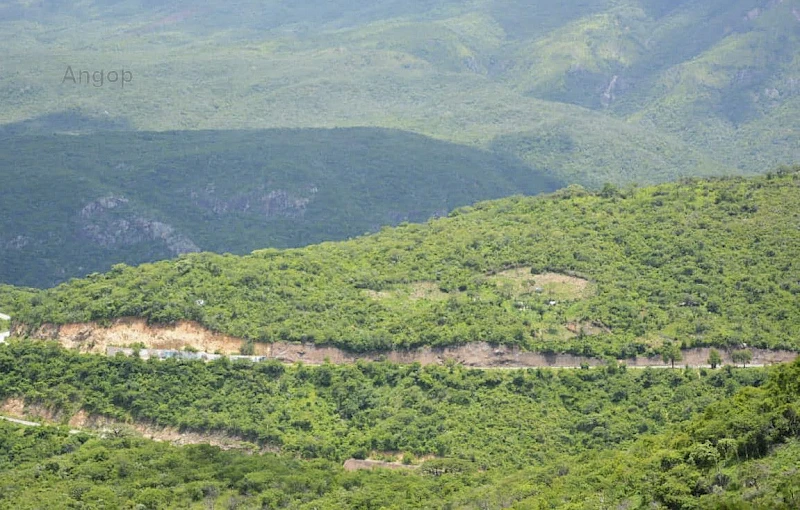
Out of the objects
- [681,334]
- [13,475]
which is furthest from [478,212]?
[13,475]

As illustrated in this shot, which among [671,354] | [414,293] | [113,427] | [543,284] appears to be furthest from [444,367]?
[113,427]

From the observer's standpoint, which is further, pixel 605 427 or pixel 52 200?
pixel 52 200

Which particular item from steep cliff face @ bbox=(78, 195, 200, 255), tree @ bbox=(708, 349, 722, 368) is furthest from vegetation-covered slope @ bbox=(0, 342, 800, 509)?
steep cliff face @ bbox=(78, 195, 200, 255)

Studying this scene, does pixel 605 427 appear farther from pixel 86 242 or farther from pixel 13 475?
pixel 86 242

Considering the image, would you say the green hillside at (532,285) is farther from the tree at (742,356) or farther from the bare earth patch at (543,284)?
the tree at (742,356)

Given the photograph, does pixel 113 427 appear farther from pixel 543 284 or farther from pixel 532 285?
pixel 543 284
